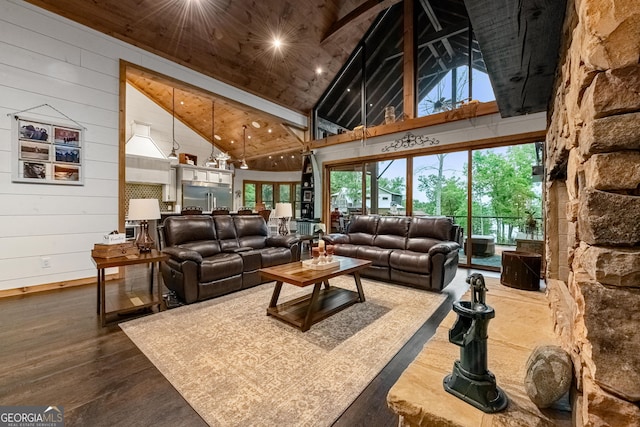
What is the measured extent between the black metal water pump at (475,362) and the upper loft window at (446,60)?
504 centimetres

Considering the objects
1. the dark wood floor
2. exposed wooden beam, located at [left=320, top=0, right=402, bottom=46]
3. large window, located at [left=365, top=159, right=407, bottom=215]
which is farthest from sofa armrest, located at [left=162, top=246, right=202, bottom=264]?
exposed wooden beam, located at [left=320, top=0, right=402, bottom=46]

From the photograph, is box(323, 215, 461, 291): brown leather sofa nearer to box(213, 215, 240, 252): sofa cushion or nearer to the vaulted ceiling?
box(213, 215, 240, 252): sofa cushion

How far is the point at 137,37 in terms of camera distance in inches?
173

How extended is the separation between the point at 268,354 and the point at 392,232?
3132 mm

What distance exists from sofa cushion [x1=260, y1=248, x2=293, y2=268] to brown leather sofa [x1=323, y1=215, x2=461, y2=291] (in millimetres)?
786

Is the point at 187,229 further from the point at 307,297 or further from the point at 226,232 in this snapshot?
the point at 307,297

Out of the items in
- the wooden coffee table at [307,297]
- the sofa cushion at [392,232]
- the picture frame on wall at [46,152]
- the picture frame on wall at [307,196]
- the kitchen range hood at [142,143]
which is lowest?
the wooden coffee table at [307,297]

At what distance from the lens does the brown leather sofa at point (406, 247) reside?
3.58m

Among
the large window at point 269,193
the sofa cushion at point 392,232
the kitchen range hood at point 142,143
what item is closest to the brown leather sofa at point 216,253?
the sofa cushion at point 392,232

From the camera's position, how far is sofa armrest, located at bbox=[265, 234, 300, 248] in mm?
4352

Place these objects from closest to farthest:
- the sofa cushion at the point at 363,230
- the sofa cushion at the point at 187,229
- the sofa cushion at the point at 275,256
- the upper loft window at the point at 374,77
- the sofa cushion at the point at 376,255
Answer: the sofa cushion at the point at 187,229, the sofa cushion at the point at 275,256, the sofa cushion at the point at 376,255, the sofa cushion at the point at 363,230, the upper loft window at the point at 374,77

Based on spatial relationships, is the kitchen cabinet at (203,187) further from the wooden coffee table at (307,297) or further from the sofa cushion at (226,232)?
the wooden coffee table at (307,297)

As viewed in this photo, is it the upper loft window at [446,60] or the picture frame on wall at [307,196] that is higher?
the upper loft window at [446,60]

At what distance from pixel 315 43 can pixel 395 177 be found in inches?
133
